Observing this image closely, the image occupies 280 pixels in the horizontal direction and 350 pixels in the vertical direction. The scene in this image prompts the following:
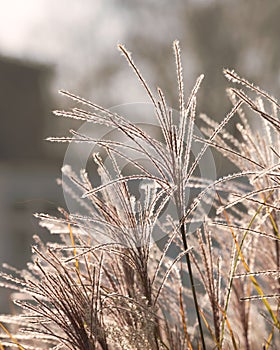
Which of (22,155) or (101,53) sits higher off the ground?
(101,53)

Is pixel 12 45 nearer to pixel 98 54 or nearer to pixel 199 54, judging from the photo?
pixel 98 54

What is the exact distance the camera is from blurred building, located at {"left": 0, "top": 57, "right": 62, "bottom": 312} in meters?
4.95

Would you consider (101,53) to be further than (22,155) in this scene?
No

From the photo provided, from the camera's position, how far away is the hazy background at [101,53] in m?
4.64

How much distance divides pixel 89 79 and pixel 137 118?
1.08 metres

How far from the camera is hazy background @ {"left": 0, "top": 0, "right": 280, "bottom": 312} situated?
4641mm

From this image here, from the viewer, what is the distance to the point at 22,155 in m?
5.49

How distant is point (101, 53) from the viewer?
499 centimetres

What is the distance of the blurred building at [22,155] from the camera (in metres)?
4.95

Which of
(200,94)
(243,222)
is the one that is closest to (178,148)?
(243,222)

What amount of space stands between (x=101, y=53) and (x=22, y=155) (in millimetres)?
1186

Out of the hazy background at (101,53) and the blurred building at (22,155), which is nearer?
the hazy background at (101,53)

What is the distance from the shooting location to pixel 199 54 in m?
4.78

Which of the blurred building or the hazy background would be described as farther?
the blurred building
